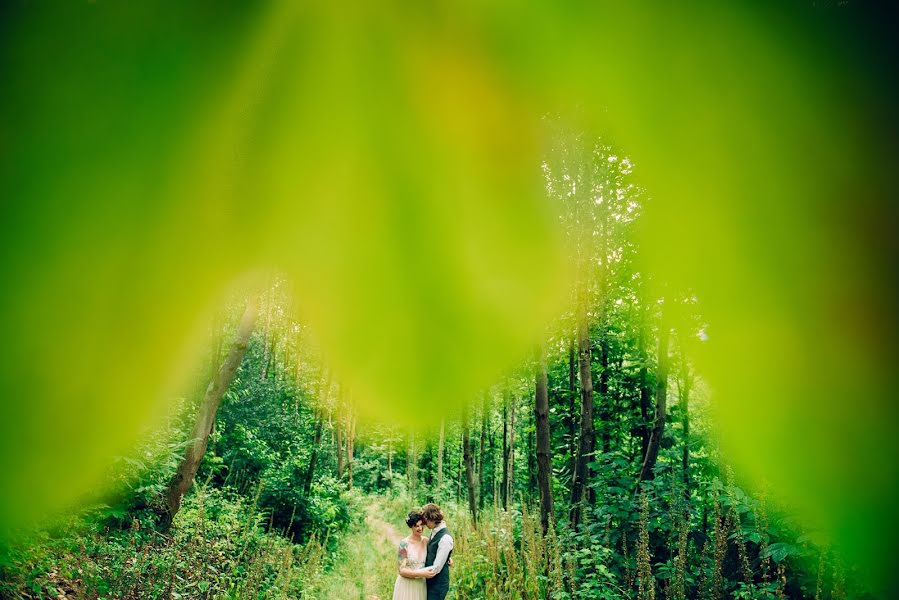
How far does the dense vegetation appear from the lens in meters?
0.39

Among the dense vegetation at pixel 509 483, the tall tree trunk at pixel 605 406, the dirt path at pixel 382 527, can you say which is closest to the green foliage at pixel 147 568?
the dense vegetation at pixel 509 483

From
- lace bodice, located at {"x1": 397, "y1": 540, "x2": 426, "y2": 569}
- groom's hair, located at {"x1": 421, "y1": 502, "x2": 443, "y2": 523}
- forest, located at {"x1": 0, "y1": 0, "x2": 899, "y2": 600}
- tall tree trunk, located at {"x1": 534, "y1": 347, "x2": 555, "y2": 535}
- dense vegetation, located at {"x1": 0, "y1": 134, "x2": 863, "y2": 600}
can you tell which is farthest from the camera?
tall tree trunk, located at {"x1": 534, "y1": 347, "x2": 555, "y2": 535}

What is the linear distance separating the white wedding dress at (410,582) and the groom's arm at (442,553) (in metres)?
0.33

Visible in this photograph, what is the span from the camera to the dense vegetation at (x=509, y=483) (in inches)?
15.5

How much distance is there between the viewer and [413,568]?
5.97m

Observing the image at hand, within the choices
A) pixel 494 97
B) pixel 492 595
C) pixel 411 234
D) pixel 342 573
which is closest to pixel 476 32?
pixel 494 97

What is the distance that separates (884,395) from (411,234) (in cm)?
33

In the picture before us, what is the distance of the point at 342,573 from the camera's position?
960 cm

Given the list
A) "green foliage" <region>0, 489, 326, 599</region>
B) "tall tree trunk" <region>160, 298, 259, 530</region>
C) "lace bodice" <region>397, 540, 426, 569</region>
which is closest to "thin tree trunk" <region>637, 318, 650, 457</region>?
"lace bodice" <region>397, 540, 426, 569</region>

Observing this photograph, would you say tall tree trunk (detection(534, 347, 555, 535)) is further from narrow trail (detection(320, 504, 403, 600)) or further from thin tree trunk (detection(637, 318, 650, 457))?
narrow trail (detection(320, 504, 403, 600))

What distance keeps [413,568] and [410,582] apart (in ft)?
0.57

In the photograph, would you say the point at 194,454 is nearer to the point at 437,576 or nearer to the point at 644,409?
the point at 437,576

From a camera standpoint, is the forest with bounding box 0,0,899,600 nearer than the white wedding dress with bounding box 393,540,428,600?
Yes

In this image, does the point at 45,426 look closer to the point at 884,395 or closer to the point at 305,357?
the point at 305,357
